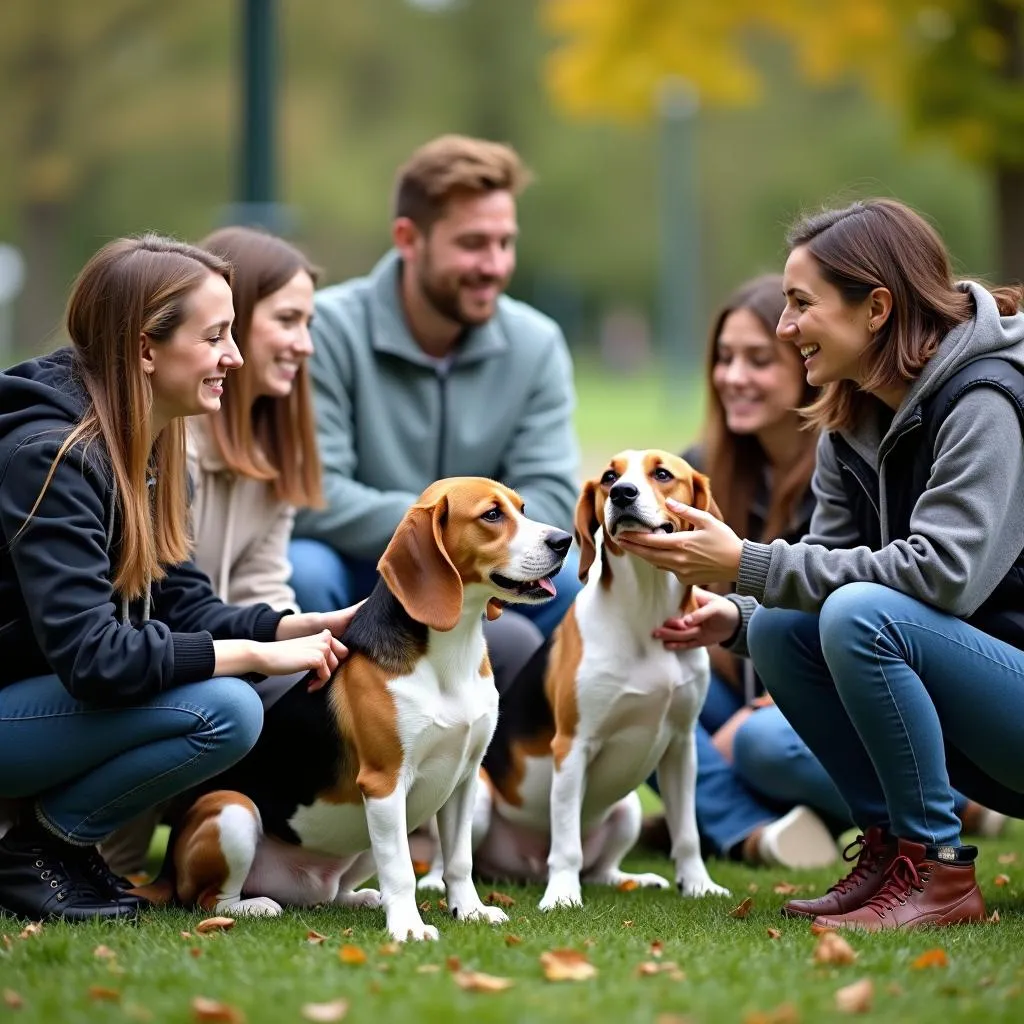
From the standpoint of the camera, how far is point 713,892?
4.86 metres

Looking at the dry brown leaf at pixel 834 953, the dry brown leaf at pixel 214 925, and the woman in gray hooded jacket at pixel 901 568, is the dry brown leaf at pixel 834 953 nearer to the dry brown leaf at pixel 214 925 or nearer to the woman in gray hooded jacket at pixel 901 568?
the woman in gray hooded jacket at pixel 901 568

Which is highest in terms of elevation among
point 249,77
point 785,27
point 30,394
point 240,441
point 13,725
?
point 785,27

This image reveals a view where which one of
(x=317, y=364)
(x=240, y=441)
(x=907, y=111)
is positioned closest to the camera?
(x=240, y=441)

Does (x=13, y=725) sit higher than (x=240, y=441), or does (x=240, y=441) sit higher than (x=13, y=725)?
(x=240, y=441)

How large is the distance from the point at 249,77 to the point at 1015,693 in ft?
16.8

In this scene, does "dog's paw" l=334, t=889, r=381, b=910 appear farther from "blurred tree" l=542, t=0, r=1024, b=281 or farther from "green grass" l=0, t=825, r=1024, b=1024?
"blurred tree" l=542, t=0, r=1024, b=281

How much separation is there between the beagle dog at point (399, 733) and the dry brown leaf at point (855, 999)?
49.7 inches

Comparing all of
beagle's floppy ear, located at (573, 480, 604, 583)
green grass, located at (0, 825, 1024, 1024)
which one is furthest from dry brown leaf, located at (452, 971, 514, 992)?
beagle's floppy ear, located at (573, 480, 604, 583)

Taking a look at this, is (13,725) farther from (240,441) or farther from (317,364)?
(317,364)

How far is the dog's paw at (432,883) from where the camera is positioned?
499cm

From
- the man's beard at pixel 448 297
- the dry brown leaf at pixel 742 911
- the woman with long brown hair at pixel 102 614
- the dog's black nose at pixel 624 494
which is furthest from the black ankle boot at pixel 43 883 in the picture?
the man's beard at pixel 448 297

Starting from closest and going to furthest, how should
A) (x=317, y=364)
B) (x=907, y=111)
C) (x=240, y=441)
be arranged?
1. (x=240, y=441)
2. (x=317, y=364)
3. (x=907, y=111)

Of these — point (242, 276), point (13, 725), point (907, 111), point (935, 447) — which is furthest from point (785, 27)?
point (13, 725)

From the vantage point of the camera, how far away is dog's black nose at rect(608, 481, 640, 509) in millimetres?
4602
